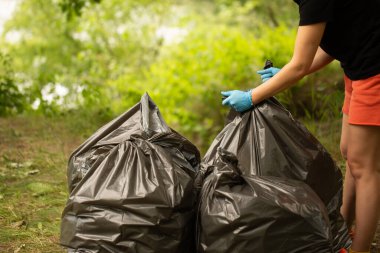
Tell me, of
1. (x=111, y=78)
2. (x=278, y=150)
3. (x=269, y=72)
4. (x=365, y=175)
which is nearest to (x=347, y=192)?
(x=365, y=175)

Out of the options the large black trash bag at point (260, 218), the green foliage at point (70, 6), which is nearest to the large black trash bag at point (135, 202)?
the large black trash bag at point (260, 218)

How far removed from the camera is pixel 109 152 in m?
2.48

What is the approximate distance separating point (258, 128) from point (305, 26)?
1.79 feet

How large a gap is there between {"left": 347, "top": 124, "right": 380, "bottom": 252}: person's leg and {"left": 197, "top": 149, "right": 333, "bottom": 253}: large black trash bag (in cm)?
34

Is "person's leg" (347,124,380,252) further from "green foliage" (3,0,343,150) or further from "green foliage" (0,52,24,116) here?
"green foliage" (0,52,24,116)

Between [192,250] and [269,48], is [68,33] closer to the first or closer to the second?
[269,48]

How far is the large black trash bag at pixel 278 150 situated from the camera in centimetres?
246

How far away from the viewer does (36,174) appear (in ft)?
13.7

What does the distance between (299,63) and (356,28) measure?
30 cm

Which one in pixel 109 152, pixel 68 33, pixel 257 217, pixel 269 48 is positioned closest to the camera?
pixel 257 217

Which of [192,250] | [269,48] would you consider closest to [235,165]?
[192,250]

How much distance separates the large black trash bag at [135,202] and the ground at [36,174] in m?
0.67

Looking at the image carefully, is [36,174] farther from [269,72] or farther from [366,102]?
[366,102]

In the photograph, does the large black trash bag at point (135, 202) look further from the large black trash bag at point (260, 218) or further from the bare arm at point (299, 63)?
the bare arm at point (299, 63)
